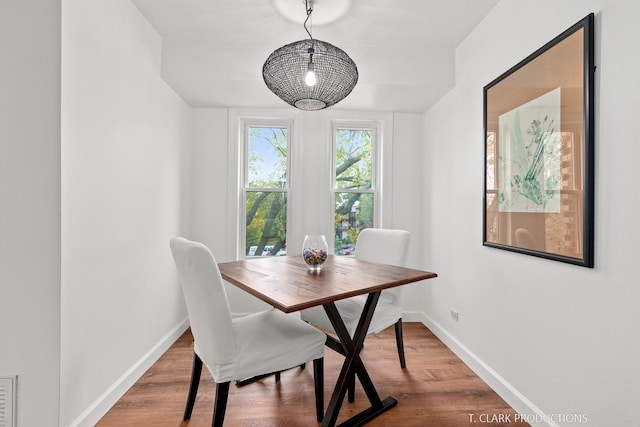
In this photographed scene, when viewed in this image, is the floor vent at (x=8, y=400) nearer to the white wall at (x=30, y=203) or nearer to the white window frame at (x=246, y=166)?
the white wall at (x=30, y=203)

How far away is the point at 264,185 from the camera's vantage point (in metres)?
3.22

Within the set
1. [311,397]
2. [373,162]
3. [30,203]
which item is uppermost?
[373,162]

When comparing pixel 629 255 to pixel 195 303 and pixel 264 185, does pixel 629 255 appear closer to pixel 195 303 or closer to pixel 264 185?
pixel 195 303

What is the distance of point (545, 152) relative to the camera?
1547mm

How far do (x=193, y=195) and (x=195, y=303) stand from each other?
1939 millimetres

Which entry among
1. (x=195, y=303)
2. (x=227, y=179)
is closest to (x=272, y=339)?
(x=195, y=303)

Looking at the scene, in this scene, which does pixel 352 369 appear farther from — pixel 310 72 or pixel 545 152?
pixel 310 72

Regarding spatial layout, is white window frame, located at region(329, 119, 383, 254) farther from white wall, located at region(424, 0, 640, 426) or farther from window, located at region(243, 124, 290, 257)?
white wall, located at region(424, 0, 640, 426)

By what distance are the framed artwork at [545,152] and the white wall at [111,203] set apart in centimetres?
224

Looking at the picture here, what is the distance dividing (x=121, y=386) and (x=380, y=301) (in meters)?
1.68

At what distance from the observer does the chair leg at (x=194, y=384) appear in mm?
1591

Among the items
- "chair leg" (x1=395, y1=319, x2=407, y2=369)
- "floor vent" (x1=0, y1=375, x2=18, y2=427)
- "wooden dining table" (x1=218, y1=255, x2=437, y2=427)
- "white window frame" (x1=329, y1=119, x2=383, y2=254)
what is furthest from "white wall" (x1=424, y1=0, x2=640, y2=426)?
"floor vent" (x1=0, y1=375, x2=18, y2=427)

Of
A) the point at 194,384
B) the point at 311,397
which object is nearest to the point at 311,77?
the point at 194,384

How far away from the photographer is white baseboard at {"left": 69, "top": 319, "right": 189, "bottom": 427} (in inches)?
62.2
